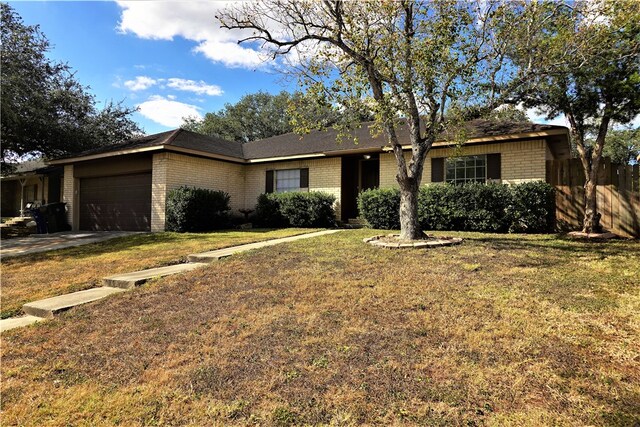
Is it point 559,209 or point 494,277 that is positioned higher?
point 559,209

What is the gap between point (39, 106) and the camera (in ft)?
54.5

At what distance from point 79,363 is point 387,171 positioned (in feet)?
37.9

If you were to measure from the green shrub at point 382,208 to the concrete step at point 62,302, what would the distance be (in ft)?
26.2

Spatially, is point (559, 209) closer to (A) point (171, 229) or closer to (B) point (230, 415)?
(B) point (230, 415)

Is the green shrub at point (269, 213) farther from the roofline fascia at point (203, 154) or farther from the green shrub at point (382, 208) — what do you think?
the green shrub at point (382, 208)

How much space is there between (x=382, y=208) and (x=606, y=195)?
19.4 feet

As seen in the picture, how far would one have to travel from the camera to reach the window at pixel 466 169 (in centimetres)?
1187

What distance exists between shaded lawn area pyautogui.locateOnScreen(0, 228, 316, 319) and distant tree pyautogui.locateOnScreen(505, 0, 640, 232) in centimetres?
824

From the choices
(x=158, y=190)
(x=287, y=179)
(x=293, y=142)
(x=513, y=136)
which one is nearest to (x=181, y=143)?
(x=158, y=190)

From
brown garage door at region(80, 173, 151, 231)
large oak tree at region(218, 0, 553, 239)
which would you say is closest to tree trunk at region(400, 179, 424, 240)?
large oak tree at region(218, 0, 553, 239)

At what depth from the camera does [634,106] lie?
8.68 m

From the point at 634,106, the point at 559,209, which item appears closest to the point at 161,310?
the point at 559,209

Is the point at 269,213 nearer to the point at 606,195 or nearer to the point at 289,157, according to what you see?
the point at 289,157

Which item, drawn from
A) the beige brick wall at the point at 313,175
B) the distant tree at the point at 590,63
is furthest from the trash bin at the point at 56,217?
the distant tree at the point at 590,63
